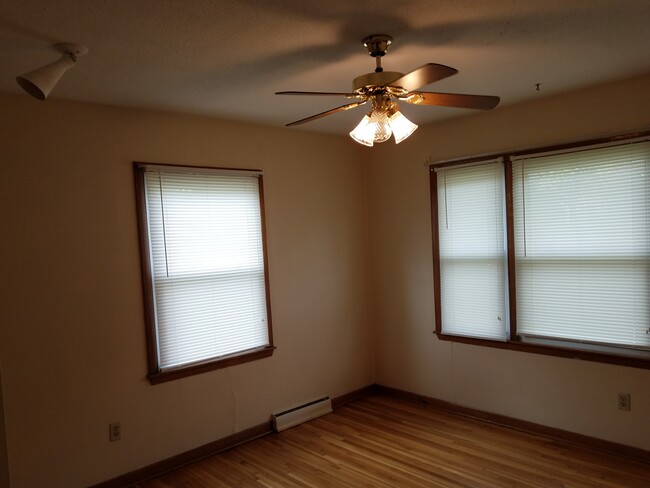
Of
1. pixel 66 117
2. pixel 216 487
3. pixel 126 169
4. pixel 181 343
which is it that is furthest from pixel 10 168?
pixel 216 487

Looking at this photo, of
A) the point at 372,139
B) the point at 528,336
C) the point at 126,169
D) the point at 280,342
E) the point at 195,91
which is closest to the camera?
the point at 372,139

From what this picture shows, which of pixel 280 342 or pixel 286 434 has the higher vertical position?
pixel 280 342

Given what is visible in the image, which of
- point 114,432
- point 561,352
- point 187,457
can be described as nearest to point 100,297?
point 114,432

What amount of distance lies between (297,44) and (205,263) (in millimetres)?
1803

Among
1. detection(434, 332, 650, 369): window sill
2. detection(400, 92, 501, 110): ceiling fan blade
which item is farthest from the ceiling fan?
detection(434, 332, 650, 369): window sill

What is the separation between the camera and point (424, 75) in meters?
1.72

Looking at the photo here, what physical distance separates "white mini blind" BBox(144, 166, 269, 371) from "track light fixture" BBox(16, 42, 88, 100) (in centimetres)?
109

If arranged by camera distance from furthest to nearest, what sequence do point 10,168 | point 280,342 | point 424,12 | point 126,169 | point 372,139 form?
point 280,342
point 126,169
point 10,168
point 372,139
point 424,12

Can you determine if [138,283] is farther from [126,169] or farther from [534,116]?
[534,116]

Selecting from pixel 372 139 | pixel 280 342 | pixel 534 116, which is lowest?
pixel 280 342

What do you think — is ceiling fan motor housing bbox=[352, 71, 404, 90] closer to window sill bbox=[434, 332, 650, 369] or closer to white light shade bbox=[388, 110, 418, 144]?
white light shade bbox=[388, 110, 418, 144]

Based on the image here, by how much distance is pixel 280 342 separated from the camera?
3822 mm

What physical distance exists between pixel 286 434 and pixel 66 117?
2.79 metres

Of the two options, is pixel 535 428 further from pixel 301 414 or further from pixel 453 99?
pixel 453 99
